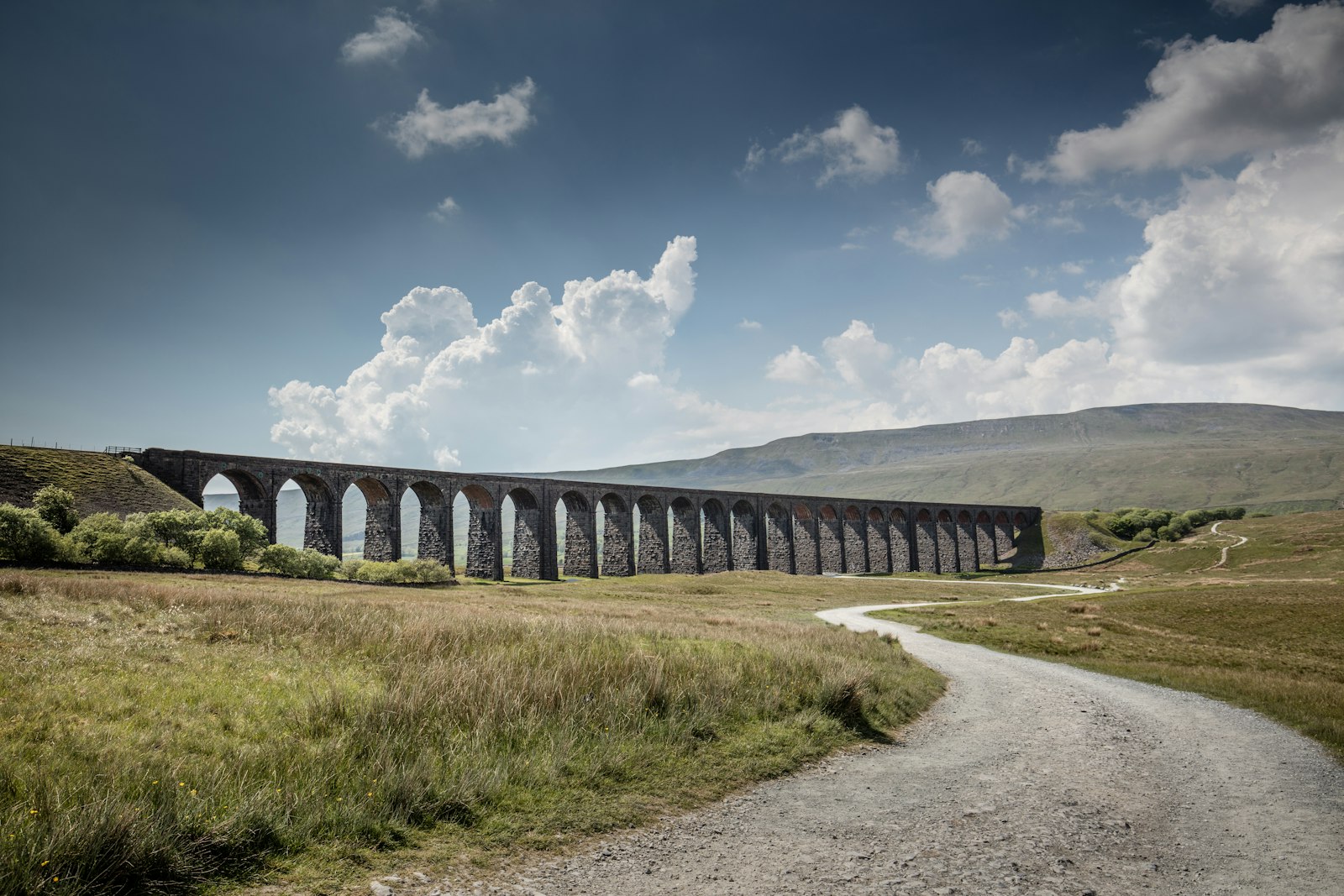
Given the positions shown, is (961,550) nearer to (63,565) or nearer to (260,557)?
(260,557)

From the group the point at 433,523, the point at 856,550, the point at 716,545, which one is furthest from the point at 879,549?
the point at 433,523

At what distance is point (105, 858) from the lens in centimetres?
457

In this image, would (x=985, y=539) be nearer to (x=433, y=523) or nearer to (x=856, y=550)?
(x=856, y=550)

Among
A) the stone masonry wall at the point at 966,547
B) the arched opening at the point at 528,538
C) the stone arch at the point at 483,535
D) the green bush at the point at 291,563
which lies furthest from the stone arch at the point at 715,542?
the stone masonry wall at the point at 966,547

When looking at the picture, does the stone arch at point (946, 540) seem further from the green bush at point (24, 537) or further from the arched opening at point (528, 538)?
the green bush at point (24, 537)

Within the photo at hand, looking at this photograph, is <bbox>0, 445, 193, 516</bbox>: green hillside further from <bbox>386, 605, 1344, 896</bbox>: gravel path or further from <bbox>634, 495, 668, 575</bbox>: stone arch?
<bbox>386, 605, 1344, 896</bbox>: gravel path

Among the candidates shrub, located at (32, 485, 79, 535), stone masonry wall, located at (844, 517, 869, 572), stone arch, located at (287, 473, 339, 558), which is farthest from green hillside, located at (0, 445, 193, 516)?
stone masonry wall, located at (844, 517, 869, 572)

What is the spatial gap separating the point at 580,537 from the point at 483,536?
9.60 m

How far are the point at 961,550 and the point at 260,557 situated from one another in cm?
9160

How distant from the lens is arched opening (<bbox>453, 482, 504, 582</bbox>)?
55.0 meters

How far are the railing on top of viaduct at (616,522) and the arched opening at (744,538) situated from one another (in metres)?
0.11

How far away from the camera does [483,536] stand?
184ft

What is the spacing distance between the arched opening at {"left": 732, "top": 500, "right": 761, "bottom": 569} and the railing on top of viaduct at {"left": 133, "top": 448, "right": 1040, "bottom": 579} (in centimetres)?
11

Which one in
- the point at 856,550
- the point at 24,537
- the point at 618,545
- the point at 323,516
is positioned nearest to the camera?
the point at 24,537
